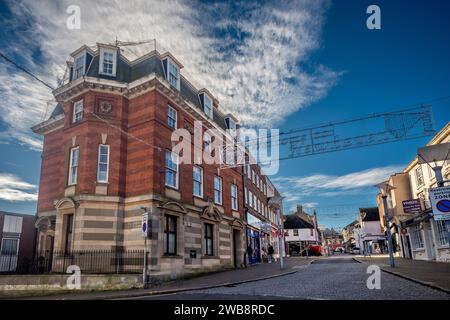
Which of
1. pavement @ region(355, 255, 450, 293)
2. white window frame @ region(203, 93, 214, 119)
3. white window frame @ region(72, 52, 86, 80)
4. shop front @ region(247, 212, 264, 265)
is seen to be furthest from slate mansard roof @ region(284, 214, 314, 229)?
white window frame @ region(72, 52, 86, 80)

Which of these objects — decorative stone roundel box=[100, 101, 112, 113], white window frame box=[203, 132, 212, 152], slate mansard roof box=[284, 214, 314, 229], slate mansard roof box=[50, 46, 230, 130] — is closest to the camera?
decorative stone roundel box=[100, 101, 112, 113]

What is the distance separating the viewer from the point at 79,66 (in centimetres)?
1920

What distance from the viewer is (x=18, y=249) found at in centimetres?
2047

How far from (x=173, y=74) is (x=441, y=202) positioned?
52.8 ft

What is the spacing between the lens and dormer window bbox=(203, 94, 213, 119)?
79.1ft

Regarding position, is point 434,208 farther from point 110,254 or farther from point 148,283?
point 110,254

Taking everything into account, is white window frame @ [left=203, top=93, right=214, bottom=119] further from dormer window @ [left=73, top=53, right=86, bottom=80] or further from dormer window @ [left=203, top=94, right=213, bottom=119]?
dormer window @ [left=73, top=53, right=86, bottom=80]

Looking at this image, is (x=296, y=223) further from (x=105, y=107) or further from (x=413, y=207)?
(x=105, y=107)

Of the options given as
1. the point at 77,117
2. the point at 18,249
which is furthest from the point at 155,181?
the point at 18,249

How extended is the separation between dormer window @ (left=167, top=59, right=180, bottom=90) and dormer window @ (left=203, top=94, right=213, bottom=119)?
150 inches

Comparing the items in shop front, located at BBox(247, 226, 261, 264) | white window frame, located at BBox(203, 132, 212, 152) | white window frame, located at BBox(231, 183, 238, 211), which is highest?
white window frame, located at BBox(203, 132, 212, 152)

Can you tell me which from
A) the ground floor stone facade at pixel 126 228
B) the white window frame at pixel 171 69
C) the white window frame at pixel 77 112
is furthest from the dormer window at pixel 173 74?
the ground floor stone facade at pixel 126 228

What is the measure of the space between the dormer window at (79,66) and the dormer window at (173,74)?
4849mm
